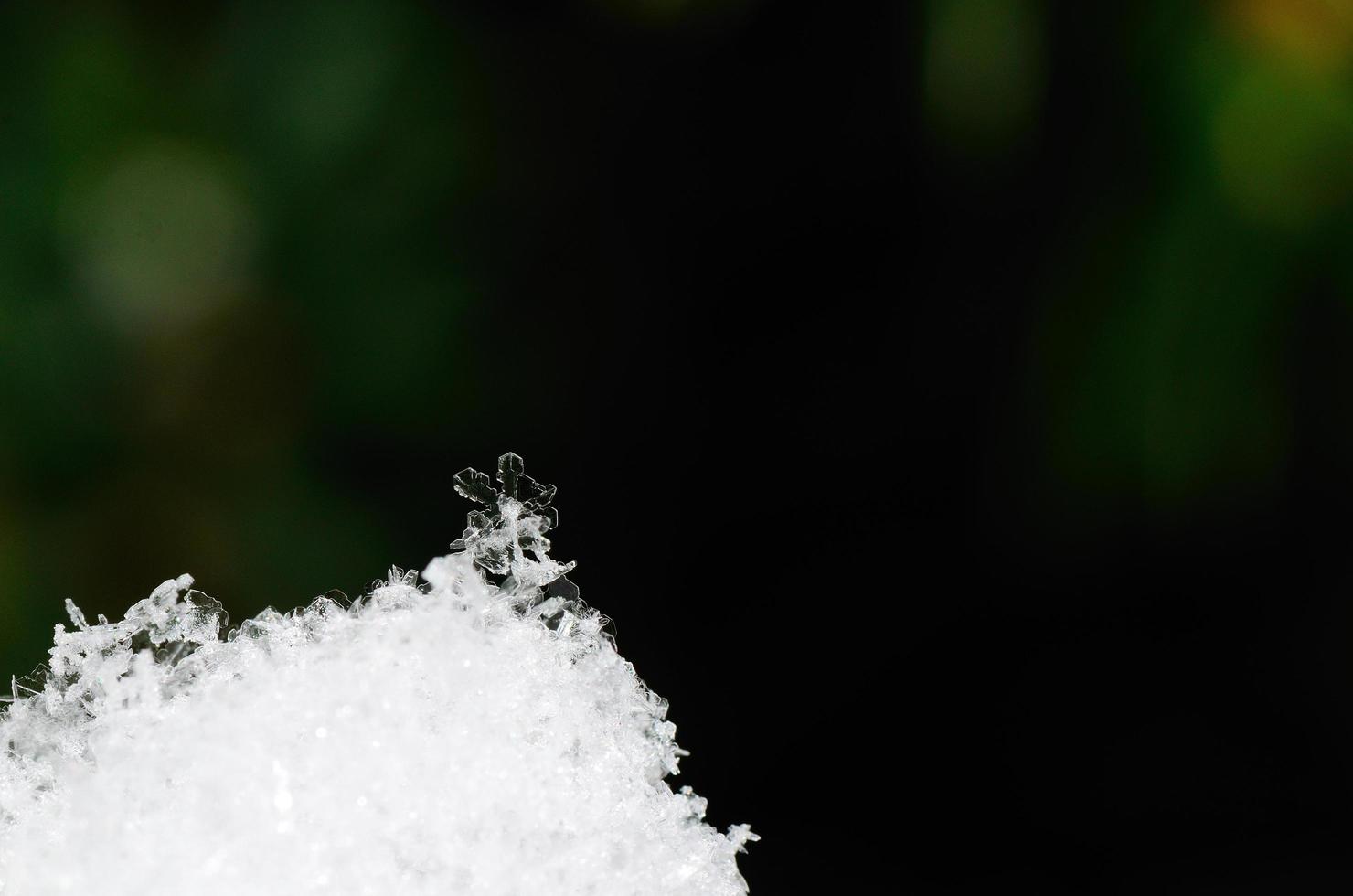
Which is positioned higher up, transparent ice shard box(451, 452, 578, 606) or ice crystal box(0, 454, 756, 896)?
transparent ice shard box(451, 452, 578, 606)

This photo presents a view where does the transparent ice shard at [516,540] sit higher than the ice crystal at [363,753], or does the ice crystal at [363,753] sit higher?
the transparent ice shard at [516,540]
